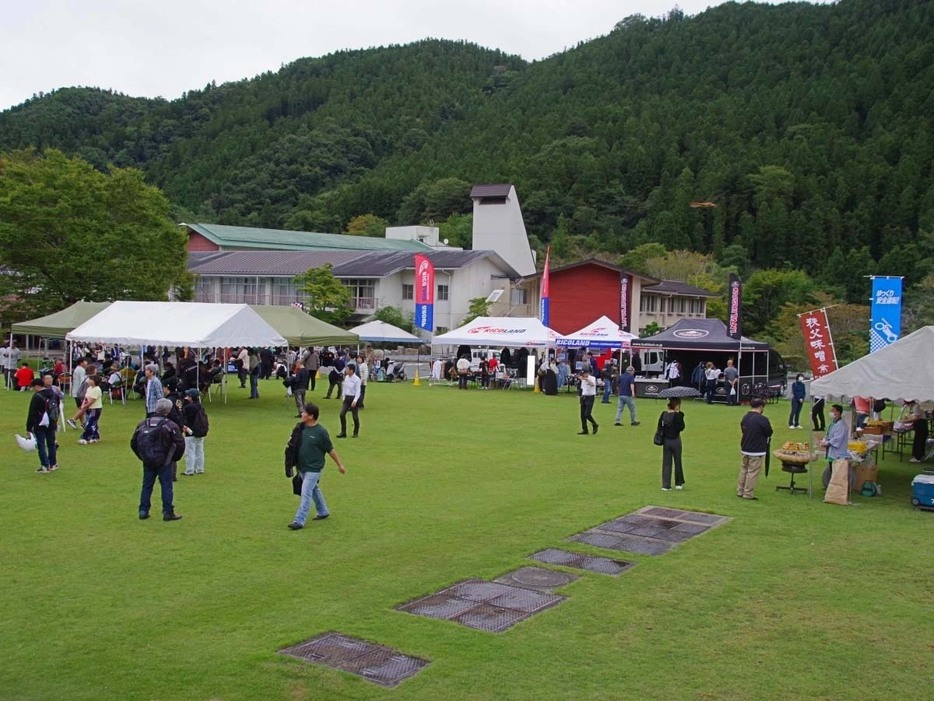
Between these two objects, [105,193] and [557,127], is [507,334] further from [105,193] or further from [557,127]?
[557,127]

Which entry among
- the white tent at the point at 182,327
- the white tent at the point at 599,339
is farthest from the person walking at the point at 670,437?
the white tent at the point at 599,339

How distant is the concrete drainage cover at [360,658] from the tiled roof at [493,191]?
199 ft

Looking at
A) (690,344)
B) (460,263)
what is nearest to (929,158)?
(460,263)

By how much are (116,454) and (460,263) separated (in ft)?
123

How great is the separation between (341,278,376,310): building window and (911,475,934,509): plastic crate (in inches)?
1674

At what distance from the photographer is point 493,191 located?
65.8 m

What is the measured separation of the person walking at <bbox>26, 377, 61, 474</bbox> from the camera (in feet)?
41.1

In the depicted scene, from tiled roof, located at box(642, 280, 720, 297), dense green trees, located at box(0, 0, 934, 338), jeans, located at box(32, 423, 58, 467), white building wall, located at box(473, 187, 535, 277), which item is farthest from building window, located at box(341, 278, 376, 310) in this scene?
jeans, located at box(32, 423, 58, 467)

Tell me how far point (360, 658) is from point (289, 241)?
68337 mm

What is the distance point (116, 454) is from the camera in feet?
49.1

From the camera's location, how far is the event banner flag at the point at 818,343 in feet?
65.4

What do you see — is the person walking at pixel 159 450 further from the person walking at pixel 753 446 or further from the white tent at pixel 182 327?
the white tent at pixel 182 327

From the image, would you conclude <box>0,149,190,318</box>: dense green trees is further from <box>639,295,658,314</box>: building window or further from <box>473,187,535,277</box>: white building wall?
<box>473,187,535,277</box>: white building wall

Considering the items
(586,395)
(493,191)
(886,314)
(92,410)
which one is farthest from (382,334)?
(493,191)
